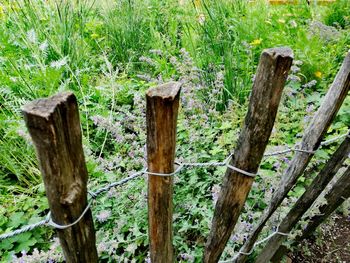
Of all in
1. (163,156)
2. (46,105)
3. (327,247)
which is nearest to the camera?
(46,105)

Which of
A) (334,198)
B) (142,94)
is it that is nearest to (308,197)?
(334,198)

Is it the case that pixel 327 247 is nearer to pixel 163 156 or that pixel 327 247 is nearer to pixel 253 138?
pixel 253 138

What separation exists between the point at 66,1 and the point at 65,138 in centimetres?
306

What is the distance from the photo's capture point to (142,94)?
2.75 meters

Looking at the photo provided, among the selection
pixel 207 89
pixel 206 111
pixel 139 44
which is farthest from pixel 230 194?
pixel 139 44

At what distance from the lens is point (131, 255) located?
5.80ft

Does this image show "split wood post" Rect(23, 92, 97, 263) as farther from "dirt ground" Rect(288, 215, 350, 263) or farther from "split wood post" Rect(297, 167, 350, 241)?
"dirt ground" Rect(288, 215, 350, 263)

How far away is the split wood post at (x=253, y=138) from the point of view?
0.87 m

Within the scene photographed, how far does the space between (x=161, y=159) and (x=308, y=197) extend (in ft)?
2.68

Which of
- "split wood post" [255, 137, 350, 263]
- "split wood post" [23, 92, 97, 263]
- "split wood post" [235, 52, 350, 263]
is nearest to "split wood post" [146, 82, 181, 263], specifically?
"split wood post" [23, 92, 97, 263]

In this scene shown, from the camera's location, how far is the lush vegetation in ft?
5.91

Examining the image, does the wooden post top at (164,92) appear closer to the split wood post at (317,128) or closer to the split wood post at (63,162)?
the split wood post at (63,162)

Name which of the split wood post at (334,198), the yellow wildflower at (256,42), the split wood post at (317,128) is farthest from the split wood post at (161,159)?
the yellow wildflower at (256,42)

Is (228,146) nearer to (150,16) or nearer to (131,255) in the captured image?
(131,255)
